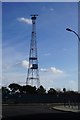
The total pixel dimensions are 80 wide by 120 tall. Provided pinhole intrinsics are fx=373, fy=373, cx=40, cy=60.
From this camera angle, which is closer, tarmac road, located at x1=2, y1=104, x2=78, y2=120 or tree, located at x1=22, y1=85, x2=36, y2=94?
tarmac road, located at x1=2, y1=104, x2=78, y2=120

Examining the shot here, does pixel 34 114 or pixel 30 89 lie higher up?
pixel 30 89

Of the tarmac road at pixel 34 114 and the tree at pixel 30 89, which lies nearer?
the tarmac road at pixel 34 114

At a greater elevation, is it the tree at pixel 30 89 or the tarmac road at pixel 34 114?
the tree at pixel 30 89

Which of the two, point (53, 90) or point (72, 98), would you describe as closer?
point (72, 98)

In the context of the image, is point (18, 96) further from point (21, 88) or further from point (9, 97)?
point (21, 88)

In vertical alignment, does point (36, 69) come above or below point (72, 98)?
above

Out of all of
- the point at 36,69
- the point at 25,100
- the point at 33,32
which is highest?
the point at 33,32

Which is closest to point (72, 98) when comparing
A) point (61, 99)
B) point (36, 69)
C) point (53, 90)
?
point (61, 99)

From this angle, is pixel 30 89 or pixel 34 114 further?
pixel 30 89

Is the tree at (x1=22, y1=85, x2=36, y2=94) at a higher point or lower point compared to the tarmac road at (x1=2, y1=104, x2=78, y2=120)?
higher

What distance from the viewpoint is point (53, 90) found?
189 metres

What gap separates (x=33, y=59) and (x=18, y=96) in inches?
933

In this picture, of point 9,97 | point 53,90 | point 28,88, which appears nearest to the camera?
point 9,97

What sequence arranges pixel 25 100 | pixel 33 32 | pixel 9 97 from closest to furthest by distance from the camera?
pixel 33 32
pixel 25 100
pixel 9 97
